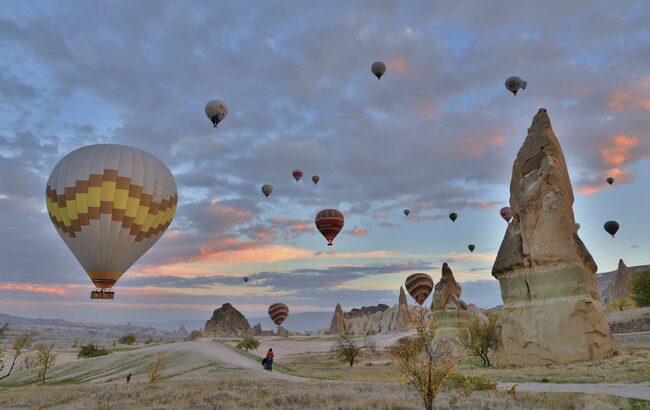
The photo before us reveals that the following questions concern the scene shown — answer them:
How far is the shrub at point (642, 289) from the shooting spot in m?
61.3

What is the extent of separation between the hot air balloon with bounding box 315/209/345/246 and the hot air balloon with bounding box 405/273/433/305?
1271 inches

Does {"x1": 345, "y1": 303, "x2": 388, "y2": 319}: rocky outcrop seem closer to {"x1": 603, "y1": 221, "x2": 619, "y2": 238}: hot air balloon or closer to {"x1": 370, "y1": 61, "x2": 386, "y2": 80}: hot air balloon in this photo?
{"x1": 603, "y1": 221, "x2": 619, "y2": 238}: hot air balloon

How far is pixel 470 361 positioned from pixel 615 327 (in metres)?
23.4

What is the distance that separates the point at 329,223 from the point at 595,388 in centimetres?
4629

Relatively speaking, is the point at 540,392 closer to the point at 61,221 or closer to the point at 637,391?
the point at 637,391

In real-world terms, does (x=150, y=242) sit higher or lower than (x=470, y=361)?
higher

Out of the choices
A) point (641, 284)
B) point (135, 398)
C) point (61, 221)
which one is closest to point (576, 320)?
point (135, 398)

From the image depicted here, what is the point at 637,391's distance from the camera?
58.5ft

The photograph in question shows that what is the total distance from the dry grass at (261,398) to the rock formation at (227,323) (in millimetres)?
127394

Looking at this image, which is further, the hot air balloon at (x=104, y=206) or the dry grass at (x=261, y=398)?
the hot air balloon at (x=104, y=206)

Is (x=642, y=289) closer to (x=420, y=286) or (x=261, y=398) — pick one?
(x=420, y=286)

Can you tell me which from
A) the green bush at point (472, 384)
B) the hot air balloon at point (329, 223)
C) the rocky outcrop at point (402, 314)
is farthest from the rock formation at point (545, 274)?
the rocky outcrop at point (402, 314)

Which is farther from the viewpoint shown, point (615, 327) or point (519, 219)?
point (615, 327)

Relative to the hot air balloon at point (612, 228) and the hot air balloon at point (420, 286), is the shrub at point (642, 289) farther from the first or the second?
the hot air balloon at point (420, 286)
